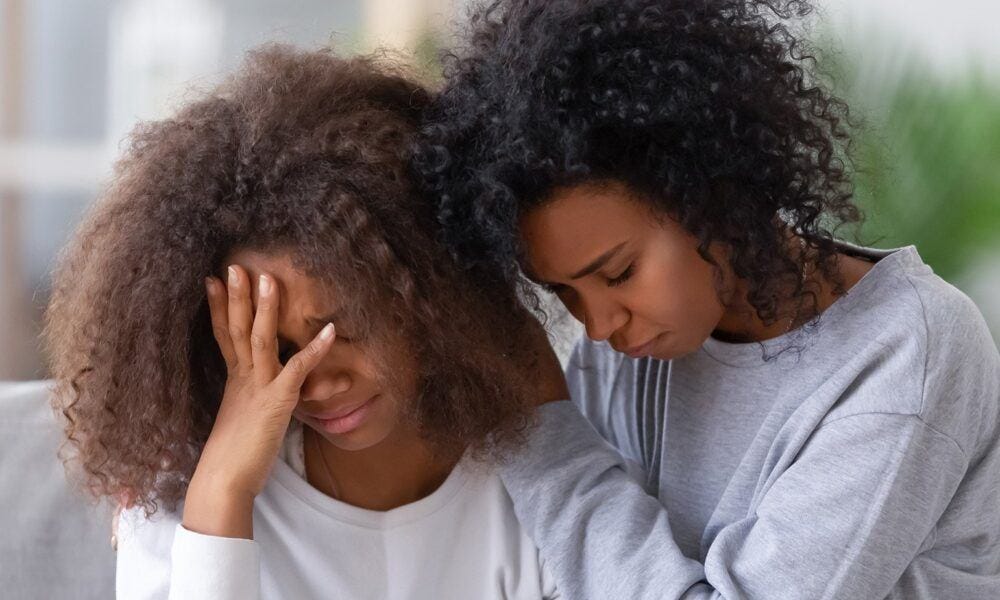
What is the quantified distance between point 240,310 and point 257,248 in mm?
64

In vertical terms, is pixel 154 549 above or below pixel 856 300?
below

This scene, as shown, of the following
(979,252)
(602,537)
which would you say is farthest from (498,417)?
(979,252)

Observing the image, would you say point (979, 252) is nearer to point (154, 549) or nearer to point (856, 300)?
point (856, 300)

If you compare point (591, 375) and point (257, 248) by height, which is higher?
point (257, 248)

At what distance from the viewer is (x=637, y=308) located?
1185 mm

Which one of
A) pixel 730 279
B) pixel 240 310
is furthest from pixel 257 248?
pixel 730 279

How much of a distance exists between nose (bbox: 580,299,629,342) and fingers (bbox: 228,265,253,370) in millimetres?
337

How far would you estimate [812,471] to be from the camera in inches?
45.7

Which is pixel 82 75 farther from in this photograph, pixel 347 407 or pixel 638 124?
pixel 638 124

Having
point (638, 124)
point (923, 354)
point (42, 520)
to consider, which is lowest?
point (42, 520)

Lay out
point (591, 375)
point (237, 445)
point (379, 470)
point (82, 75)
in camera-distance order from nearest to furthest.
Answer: point (237, 445) → point (379, 470) → point (591, 375) → point (82, 75)

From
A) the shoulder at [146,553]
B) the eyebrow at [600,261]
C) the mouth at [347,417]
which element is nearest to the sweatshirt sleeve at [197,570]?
the shoulder at [146,553]

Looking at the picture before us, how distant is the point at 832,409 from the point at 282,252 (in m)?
0.57

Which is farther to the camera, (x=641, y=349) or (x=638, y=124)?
(x=641, y=349)
